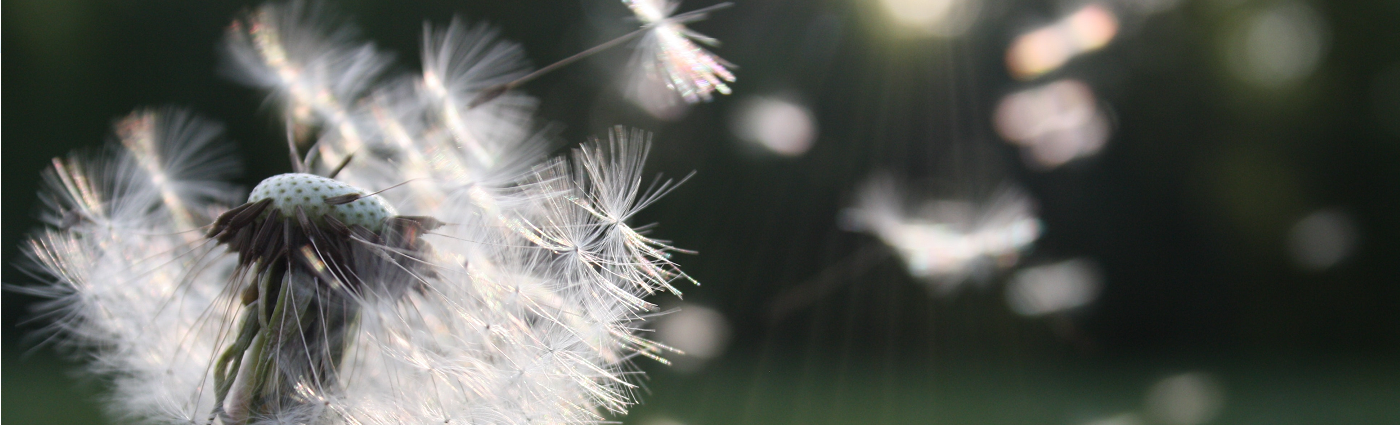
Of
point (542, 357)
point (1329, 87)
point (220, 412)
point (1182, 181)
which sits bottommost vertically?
point (220, 412)

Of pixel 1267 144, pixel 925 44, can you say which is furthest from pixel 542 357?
pixel 1267 144

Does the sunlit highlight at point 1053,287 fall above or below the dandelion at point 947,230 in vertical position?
above

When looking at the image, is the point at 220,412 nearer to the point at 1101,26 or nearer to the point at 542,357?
the point at 542,357

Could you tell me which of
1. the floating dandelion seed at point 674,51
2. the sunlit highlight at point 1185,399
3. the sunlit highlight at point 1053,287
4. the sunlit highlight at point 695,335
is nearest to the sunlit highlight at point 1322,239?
the sunlit highlight at point 1185,399

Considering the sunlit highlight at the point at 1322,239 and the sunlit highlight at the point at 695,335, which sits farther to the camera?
the sunlit highlight at the point at 1322,239

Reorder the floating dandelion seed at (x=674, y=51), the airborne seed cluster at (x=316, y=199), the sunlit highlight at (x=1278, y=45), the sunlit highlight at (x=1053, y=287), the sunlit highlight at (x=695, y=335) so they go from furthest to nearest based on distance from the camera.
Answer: the sunlit highlight at (x=1278, y=45) < the sunlit highlight at (x=1053, y=287) < the sunlit highlight at (x=695, y=335) < the floating dandelion seed at (x=674, y=51) < the airborne seed cluster at (x=316, y=199)

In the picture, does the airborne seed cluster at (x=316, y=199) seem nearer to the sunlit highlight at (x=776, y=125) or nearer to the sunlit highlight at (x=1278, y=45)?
the sunlit highlight at (x=776, y=125)

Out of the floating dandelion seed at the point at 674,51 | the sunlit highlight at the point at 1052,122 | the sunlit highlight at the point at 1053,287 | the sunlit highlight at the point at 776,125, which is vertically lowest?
the floating dandelion seed at the point at 674,51
